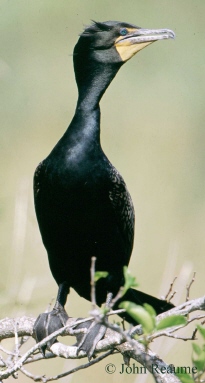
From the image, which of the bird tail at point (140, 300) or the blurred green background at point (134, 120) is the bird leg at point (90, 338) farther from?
the blurred green background at point (134, 120)

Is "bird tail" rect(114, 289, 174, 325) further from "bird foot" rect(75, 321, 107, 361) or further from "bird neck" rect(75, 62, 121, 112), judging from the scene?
"bird neck" rect(75, 62, 121, 112)

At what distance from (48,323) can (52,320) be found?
103mm

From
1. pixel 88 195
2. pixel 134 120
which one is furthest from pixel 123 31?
pixel 134 120

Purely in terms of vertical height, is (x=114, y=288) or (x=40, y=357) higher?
(x=114, y=288)

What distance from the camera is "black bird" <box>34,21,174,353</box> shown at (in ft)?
15.2

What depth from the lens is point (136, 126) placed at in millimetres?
8789

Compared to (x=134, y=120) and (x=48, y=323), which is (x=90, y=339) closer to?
(x=48, y=323)

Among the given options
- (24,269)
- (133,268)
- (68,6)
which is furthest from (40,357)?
(68,6)

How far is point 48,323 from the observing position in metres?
4.77

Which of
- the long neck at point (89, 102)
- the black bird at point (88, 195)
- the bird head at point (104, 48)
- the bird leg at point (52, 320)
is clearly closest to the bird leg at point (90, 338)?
the bird leg at point (52, 320)

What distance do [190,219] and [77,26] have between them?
2.91m

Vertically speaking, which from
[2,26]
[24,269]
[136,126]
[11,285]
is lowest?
[11,285]

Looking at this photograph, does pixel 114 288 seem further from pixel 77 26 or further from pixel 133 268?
pixel 77 26

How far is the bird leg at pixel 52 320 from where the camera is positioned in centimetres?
464
